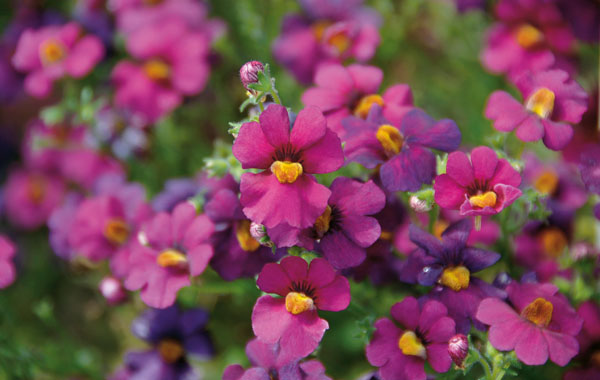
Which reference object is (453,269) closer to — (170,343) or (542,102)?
(542,102)

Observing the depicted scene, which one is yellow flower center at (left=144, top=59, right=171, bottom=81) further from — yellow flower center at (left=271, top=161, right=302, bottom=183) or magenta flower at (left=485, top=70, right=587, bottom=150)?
magenta flower at (left=485, top=70, right=587, bottom=150)

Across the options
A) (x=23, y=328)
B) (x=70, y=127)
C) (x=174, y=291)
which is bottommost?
(x=23, y=328)

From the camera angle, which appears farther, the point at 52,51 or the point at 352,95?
the point at 52,51

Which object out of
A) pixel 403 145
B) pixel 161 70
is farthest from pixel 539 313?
pixel 161 70

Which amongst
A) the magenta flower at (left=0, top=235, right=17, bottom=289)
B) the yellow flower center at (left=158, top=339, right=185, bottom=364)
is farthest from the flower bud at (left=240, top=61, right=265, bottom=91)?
the yellow flower center at (left=158, top=339, right=185, bottom=364)

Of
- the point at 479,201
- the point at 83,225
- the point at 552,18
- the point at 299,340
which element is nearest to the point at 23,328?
the point at 83,225

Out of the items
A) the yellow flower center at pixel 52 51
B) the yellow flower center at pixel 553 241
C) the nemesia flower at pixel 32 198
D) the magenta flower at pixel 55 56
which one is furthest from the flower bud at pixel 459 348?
the nemesia flower at pixel 32 198

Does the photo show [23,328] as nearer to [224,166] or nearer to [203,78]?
[203,78]
